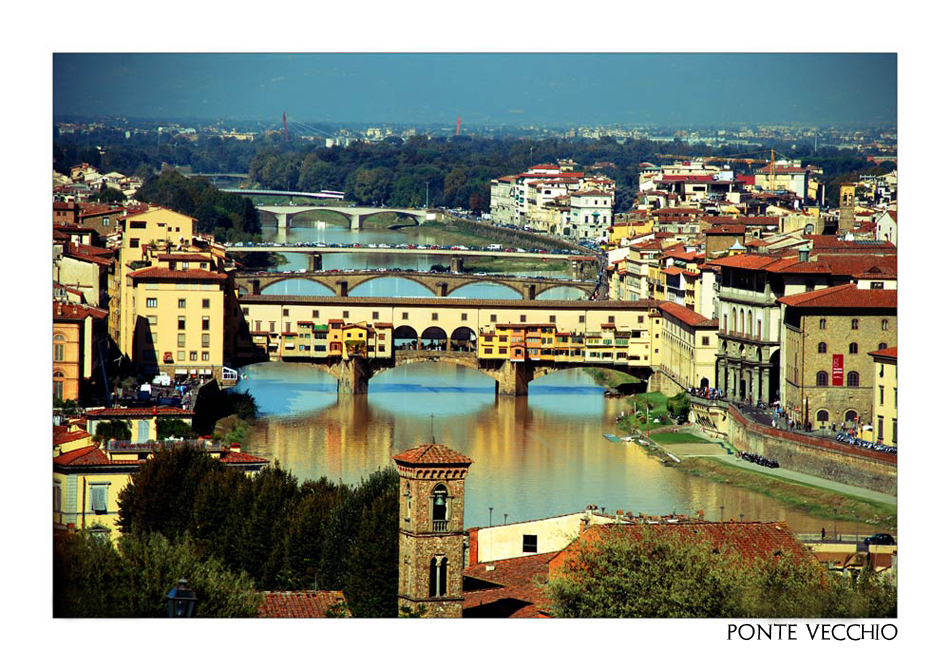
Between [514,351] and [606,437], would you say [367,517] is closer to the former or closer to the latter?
[606,437]

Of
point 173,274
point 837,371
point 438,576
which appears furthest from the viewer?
point 173,274

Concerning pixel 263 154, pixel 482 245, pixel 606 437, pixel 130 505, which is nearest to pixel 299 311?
pixel 606 437

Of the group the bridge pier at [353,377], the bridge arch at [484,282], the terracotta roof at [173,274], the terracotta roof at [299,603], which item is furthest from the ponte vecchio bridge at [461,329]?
the terracotta roof at [299,603]

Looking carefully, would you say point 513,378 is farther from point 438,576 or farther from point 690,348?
point 438,576

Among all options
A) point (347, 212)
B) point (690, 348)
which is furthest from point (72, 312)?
point (347, 212)

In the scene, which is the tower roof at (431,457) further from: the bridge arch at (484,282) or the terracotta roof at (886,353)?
the bridge arch at (484,282)

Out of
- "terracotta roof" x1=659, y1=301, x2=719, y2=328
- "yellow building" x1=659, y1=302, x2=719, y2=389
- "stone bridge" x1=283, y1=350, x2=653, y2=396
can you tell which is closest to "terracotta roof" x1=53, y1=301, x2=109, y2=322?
"stone bridge" x1=283, y1=350, x2=653, y2=396
